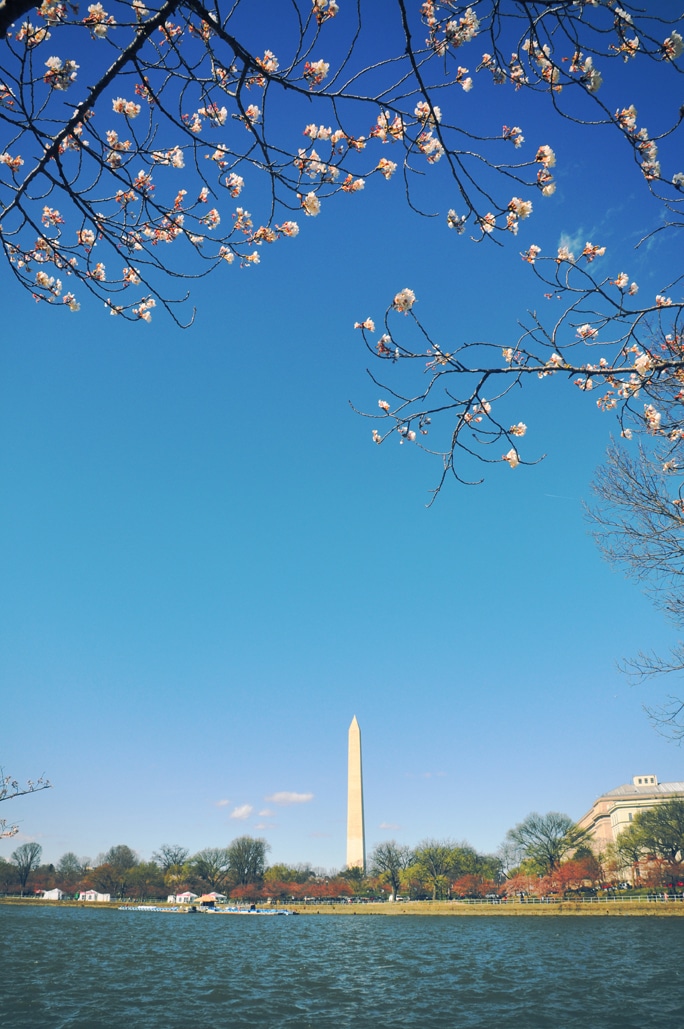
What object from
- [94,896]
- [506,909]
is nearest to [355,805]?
[506,909]

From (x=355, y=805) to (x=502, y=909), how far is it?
596 inches

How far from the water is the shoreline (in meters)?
20.0

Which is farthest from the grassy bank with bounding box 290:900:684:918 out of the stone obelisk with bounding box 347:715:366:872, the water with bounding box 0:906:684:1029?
the water with bounding box 0:906:684:1029

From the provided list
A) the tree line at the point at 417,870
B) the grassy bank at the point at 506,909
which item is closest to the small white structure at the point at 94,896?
the tree line at the point at 417,870

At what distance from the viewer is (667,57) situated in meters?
3.21

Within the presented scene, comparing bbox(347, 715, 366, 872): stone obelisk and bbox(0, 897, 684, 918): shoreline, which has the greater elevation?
bbox(347, 715, 366, 872): stone obelisk

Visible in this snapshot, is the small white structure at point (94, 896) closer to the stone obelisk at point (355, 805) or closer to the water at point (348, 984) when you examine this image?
the stone obelisk at point (355, 805)

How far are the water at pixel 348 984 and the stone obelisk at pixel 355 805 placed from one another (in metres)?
32.8

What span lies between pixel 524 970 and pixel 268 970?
24.7 ft

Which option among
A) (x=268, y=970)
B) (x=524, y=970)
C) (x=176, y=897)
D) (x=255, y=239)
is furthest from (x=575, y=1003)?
(x=176, y=897)

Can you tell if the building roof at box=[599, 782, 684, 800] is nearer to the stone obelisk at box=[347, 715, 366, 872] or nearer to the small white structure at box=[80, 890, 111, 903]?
the stone obelisk at box=[347, 715, 366, 872]

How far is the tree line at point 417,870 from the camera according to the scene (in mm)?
57469

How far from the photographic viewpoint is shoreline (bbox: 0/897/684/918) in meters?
44.7

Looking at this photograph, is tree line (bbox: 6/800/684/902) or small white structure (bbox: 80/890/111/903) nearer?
tree line (bbox: 6/800/684/902)
